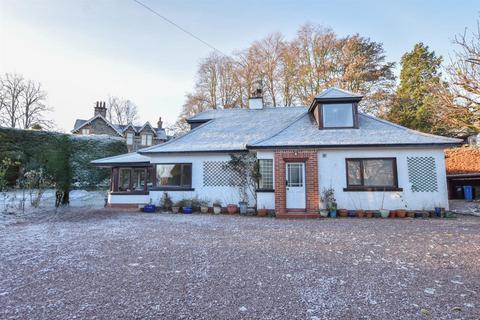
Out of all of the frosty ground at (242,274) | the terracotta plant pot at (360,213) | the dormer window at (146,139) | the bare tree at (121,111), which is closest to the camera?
the frosty ground at (242,274)

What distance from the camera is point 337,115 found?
10.9 metres

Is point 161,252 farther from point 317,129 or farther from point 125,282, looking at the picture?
point 317,129

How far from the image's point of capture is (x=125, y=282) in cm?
344

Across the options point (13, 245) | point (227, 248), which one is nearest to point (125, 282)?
point (227, 248)

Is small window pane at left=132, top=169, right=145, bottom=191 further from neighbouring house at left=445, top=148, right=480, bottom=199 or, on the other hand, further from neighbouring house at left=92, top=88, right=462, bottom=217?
neighbouring house at left=445, top=148, right=480, bottom=199

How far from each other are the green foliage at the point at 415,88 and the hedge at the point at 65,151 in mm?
23130

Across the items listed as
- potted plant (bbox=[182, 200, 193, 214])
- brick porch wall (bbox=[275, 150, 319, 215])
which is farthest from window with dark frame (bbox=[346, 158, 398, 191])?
potted plant (bbox=[182, 200, 193, 214])

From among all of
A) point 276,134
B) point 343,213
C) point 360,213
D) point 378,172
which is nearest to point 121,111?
point 276,134

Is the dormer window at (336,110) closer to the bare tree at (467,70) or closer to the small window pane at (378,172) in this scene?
the small window pane at (378,172)

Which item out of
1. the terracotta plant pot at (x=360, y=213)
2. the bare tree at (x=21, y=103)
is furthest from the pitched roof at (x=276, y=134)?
the bare tree at (x=21, y=103)

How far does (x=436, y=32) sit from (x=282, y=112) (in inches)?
323

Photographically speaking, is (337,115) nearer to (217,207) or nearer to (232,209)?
(232,209)

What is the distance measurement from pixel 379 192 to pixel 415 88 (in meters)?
18.2

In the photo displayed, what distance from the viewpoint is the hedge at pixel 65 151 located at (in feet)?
45.5
